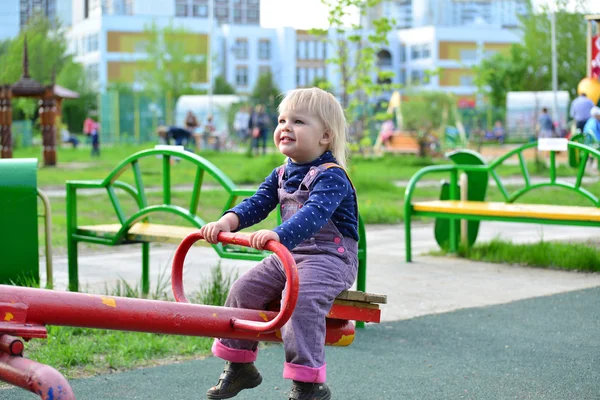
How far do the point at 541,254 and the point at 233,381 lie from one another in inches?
175

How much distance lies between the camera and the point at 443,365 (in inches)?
171

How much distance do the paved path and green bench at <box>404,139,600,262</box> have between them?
1.27 ft

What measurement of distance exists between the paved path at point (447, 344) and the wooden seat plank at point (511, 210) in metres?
0.41

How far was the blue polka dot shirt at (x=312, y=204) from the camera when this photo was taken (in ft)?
10.0

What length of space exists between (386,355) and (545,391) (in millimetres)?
857

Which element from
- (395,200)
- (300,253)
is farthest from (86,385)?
(395,200)

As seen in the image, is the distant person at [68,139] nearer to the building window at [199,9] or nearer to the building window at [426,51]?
the building window at [426,51]

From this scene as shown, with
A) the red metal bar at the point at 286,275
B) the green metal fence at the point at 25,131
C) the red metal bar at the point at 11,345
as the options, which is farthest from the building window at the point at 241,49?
the red metal bar at the point at 11,345

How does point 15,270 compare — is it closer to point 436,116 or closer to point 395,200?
point 395,200

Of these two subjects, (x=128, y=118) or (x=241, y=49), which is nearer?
(x=128, y=118)

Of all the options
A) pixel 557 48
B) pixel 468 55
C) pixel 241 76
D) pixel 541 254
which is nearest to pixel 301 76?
pixel 241 76

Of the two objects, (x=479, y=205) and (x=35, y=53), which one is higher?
(x=35, y=53)

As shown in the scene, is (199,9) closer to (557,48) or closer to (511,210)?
(557,48)

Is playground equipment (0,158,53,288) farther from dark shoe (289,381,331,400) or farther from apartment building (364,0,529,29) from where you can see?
apartment building (364,0,529,29)
